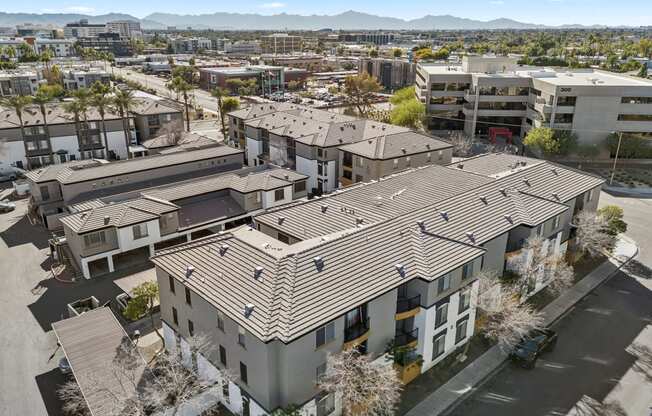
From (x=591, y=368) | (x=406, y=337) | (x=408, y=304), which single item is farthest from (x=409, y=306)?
(x=591, y=368)

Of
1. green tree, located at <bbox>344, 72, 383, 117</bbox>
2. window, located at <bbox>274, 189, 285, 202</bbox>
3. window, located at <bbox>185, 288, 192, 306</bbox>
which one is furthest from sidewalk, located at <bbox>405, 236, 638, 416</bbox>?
green tree, located at <bbox>344, 72, 383, 117</bbox>

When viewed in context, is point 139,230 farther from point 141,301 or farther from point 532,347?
point 532,347

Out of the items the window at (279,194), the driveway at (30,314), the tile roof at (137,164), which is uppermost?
the tile roof at (137,164)

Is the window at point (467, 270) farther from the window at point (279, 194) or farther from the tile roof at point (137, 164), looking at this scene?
the tile roof at point (137, 164)

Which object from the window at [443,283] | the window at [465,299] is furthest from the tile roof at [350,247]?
the window at [465,299]

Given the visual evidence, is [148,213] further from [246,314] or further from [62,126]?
[62,126]

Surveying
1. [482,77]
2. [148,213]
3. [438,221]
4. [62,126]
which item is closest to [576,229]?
[438,221]
